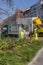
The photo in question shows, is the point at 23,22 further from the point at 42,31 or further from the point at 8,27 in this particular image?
the point at 8,27

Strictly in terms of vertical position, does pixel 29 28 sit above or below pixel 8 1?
below

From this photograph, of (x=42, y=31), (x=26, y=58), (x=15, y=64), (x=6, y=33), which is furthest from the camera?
(x=42, y=31)

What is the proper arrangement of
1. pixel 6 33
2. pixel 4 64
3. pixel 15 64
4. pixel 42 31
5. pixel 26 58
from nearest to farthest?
pixel 4 64
pixel 15 64
pixel 26 58
pixel 6 33
pixel 42 31

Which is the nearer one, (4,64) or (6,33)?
(4,64)

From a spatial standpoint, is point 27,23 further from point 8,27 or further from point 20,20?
point 8,27

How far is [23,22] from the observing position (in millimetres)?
41562

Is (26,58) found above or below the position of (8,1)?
below

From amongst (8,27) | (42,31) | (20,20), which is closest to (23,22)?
(20,20)

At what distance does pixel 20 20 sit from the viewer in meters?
41.8

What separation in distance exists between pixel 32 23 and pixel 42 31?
2.04m

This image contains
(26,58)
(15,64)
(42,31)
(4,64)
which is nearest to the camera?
(4,64)

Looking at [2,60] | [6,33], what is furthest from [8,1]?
[6,33]

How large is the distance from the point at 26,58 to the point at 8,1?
3.59m

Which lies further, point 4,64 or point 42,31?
point 42,31
